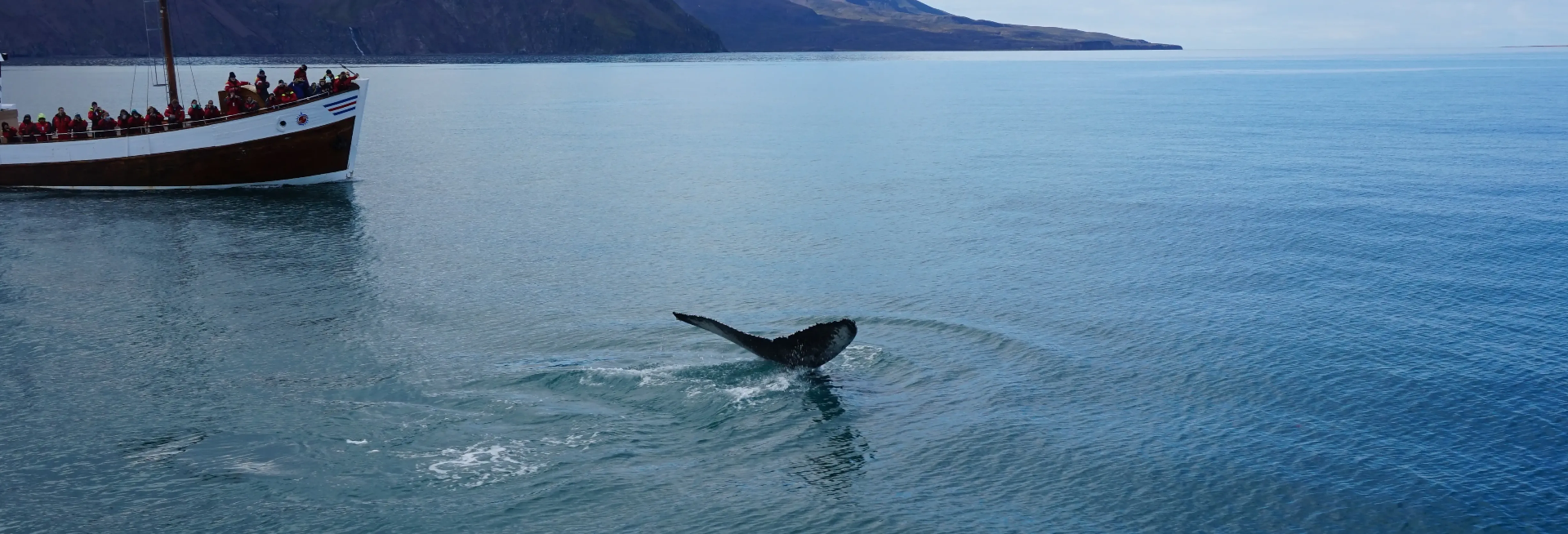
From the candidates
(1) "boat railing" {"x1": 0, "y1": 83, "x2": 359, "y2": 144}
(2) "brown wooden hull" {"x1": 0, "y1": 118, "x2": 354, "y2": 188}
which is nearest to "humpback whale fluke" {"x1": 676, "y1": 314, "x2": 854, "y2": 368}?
(1) "boat railing" {"x1": 0, "y1": 83, "x2": 359, "y2": 144}

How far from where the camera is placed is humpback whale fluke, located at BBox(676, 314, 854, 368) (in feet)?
85.8

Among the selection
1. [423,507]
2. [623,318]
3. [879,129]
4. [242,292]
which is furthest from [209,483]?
[879,129]

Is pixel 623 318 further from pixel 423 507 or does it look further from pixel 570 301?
pixel 423 507

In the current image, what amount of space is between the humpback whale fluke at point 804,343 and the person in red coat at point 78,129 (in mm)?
46360

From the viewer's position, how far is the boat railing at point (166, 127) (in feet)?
192

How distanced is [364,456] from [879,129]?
81214 millimetres

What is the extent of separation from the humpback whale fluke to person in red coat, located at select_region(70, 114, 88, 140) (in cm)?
4636

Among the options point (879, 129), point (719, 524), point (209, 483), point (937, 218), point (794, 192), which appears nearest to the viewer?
point (719, 524)

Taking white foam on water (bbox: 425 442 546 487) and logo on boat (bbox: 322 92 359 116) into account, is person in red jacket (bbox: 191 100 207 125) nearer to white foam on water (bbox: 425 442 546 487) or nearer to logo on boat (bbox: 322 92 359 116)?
logo on boat (bbox: 322 92 359 116)

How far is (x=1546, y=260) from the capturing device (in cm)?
3984

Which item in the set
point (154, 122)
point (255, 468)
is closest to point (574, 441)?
point (255, 468)

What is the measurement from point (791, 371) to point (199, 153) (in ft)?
144

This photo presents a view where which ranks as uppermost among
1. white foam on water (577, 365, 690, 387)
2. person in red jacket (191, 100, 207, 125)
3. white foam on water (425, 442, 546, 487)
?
person in red jacket (191, 100, 207, 125)

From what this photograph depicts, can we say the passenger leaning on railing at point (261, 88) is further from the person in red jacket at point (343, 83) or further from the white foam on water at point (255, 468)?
the white foam on water at point (255, 468)
